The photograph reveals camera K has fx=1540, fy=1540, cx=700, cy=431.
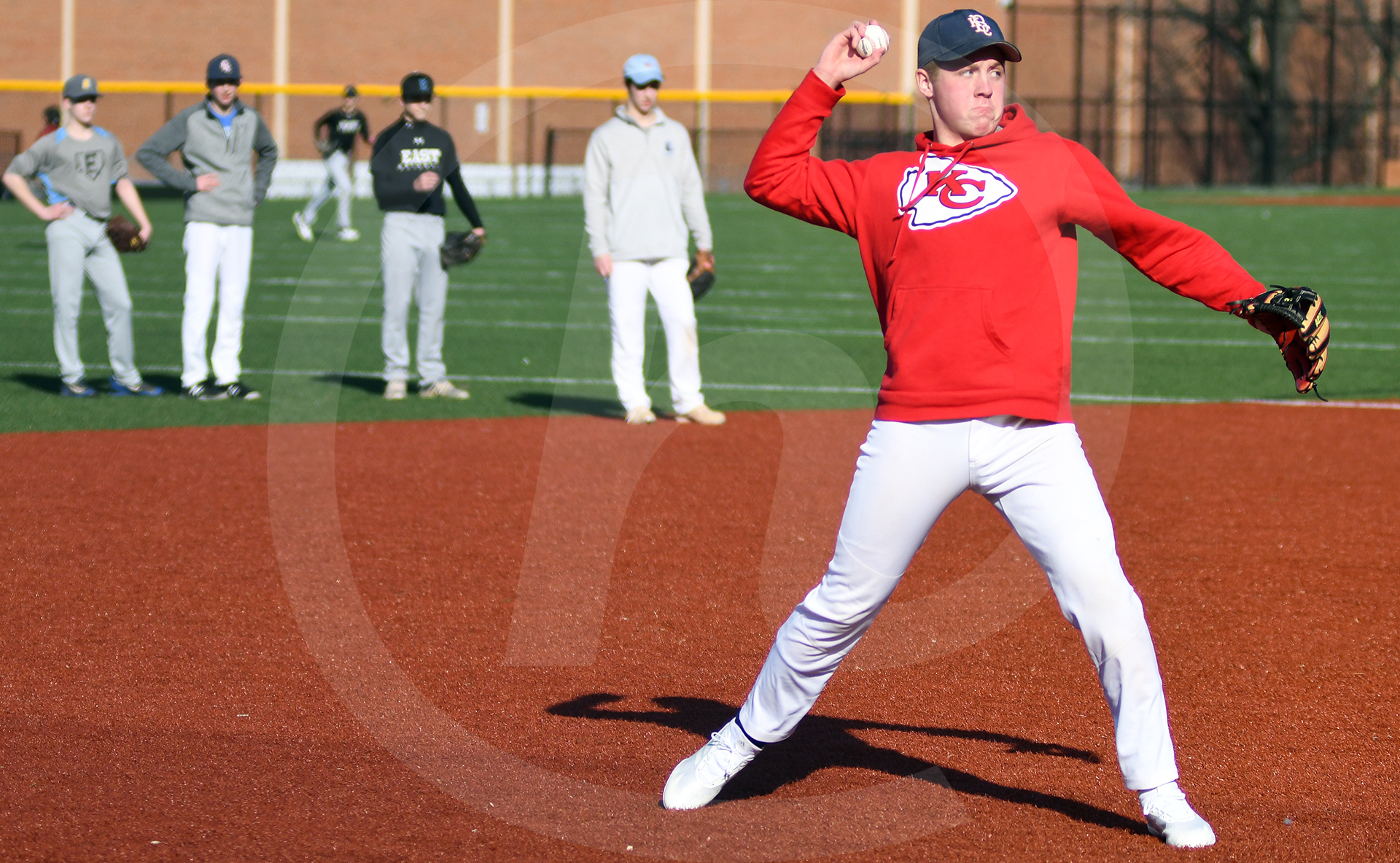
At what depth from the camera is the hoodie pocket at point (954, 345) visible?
3768 mm

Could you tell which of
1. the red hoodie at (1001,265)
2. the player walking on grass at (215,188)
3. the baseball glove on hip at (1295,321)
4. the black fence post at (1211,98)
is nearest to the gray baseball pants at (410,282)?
the player walking on grass at (215,188)

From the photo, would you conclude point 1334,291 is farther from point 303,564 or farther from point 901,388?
point 901,388

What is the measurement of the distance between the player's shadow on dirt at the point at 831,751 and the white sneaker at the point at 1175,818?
7.1 inches

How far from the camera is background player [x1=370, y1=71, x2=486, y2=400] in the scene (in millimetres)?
11492

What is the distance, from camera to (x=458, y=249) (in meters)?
11.7

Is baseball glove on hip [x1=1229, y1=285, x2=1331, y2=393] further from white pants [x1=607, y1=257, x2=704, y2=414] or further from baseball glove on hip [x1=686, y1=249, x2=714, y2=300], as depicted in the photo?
baseball glove on hip [x1=686, y1=249, x2=714, y2=300]

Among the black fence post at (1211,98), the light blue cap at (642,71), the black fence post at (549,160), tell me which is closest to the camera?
the light blue cap at (642,71)

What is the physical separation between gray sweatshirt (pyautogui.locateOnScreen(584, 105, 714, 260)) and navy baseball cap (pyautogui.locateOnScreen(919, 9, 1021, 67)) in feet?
21.8

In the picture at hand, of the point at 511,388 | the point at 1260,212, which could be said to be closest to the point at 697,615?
the point at 511,388

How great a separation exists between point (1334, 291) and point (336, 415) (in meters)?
13.2

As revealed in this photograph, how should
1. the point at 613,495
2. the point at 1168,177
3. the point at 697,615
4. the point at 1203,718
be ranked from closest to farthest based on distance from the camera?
1. the point at 1203,718
2. the point at 697,615
3. the point at 613,495
4. the point at 1168,177

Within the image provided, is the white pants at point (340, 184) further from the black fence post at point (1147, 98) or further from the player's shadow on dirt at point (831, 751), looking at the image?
the black fence post at point (1147, 98)

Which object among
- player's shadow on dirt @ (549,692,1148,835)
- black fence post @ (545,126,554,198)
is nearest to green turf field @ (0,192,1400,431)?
player's shadow on dirt @ (549,692,1148,835)

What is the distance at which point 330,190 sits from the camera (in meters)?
24.7
